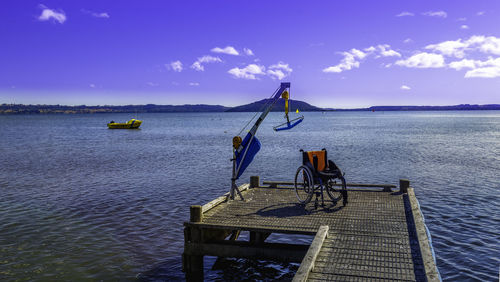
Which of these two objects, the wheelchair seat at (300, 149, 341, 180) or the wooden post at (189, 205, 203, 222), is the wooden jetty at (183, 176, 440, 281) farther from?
the wheelchair seat at (300, 149, 341, 180)

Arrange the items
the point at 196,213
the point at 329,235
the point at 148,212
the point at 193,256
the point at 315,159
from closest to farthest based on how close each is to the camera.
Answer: the point at 329,235, the point at 196,213, the point at 193,256, the point at 315,159, the point at 148,212

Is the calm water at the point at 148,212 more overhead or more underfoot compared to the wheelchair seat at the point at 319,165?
more underfoot

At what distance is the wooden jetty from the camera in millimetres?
6535

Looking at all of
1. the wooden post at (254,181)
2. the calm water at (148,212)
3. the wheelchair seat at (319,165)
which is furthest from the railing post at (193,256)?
the wooden post at (254,181)

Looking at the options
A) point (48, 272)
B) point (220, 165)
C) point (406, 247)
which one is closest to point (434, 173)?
point (220, 165)

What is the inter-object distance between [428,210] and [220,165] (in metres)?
15.3

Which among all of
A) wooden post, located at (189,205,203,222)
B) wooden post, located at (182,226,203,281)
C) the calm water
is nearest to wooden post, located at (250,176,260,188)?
the calm water

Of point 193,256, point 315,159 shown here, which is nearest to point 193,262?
point 193,256

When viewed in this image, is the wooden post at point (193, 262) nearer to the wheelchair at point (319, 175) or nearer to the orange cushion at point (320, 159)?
the wheelchair at point (319, 175)

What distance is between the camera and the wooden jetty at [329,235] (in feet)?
21.4

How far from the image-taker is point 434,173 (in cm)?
2338

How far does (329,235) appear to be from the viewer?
817cm

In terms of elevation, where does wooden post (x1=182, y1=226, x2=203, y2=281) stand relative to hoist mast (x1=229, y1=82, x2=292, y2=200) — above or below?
below

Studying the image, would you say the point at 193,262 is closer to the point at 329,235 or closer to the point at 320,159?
the point at 329,235
